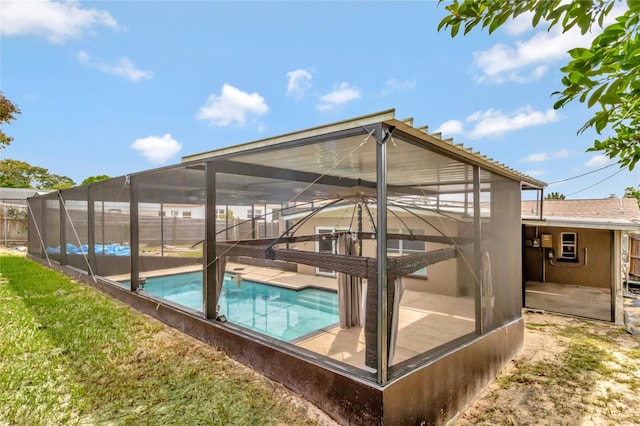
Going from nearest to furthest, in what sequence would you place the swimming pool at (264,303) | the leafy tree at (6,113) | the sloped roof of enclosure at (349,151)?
the sloped roof of enclosure at (349,151) < the swimming pool at (264,303) < the leafy tree at (6,113)

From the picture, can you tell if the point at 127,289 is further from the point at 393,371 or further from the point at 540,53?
the point at 540,53

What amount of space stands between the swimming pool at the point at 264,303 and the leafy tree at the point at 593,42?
14.1 ft

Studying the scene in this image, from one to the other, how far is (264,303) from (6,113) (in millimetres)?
14772

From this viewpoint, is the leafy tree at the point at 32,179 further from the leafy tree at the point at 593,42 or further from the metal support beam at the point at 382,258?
the leafy tree at the point at 593,42

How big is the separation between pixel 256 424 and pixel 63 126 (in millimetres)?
32151

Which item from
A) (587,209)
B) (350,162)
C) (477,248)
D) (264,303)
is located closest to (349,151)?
(350,162)

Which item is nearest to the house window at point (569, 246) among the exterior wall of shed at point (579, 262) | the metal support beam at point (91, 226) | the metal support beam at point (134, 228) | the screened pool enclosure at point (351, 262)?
the exterior wall of shed at point (579, 262)

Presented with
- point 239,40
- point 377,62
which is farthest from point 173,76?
point 377,62

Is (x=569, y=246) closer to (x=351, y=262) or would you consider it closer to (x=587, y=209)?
(x=587, y=209)

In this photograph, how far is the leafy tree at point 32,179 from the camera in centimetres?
3406

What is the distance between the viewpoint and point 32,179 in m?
38.1

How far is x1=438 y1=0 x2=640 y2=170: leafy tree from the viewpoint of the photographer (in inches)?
48.1

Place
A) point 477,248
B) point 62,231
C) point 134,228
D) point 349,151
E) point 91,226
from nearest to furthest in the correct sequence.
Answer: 1. point 349,151
2. point 477,248
3. point 134,228
4. point 91,226
5. point 62,231

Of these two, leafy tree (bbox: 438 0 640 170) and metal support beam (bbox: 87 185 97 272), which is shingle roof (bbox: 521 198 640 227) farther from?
Answer: metal support beam (bbox: 87 185 97 272)
